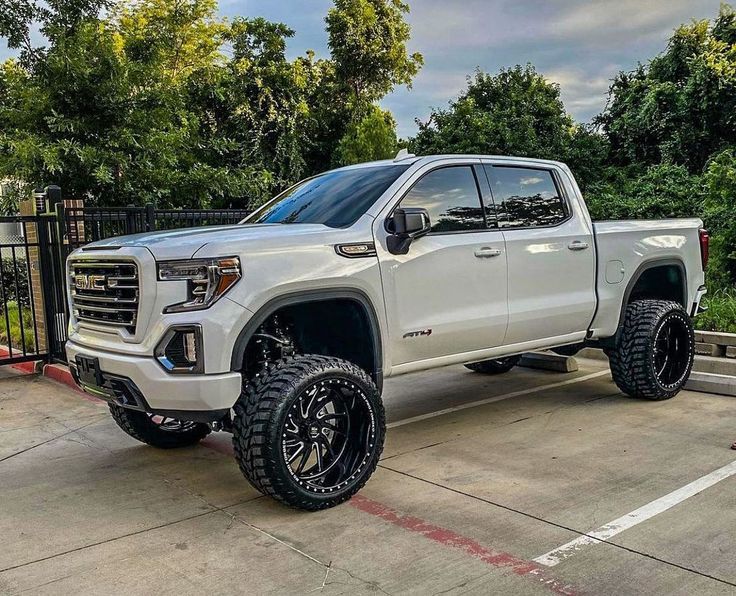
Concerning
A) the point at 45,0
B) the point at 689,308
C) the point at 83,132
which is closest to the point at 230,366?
the point at 689,308

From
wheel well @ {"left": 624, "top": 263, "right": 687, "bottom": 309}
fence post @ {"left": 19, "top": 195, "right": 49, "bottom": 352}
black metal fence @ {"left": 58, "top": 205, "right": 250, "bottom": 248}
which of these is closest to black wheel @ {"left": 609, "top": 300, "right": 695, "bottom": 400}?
wheel well @ {"left": 624, "top": 263, "right": 687, "bottom": 309}

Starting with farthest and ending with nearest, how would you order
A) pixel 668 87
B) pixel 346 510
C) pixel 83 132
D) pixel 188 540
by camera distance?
pixel 668 87 < pixel 83 132 < pixel 346 510 < pixel 188 540

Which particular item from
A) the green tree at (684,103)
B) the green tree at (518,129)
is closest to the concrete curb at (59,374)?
the green tree at (518,129)

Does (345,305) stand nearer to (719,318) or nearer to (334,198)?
(334,198)

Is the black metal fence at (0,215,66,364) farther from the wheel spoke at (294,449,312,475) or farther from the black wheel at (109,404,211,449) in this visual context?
the wheel spoke at (294,449,312,475)

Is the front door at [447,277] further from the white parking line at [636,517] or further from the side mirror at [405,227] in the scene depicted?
the white parking line at [636,517]

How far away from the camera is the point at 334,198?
5.04 m

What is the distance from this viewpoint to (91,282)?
434 cm

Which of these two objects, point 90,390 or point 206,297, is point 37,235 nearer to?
point 90,390

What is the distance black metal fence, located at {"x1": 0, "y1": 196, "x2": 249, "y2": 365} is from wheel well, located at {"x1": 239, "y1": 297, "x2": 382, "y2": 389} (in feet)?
13.6

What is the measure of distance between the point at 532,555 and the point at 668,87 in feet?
59.7

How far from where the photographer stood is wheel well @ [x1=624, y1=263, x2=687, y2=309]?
266 inches

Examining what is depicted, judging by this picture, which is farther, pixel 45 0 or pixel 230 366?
pixel 45 0

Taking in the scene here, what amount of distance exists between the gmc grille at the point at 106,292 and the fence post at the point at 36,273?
4.03 m
